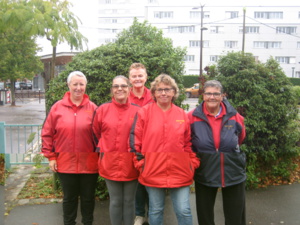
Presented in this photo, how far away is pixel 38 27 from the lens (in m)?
4.09

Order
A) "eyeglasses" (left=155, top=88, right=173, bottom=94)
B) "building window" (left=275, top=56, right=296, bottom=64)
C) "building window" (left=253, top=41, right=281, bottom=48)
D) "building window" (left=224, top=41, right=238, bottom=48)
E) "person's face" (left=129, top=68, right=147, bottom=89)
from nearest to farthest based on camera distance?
"eyeglasses" (left=155, top=88, right=173, bottom=94) → "person's face" (left=129, top=68, right=147, bottom=89) → "building window" (left=275, top=56, right=296, bottom=64) → "building window" (left=253, top=41, right=281, bottom=48) → "building window" (left=224, top=41, right=238, bottom=48)

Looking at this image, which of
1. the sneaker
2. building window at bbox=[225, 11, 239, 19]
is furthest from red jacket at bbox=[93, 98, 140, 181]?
building window at bbox=[225, 11, 239, 19]

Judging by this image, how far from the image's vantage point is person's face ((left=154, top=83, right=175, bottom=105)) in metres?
2.60

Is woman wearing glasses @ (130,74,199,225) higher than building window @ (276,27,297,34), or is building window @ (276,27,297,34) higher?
building window @ (276,27,297,34)

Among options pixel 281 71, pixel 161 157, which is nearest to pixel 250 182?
pixel 281 71

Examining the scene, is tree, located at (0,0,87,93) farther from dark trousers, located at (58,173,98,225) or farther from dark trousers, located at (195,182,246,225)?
dark trousers, located at (195,182,246,225)

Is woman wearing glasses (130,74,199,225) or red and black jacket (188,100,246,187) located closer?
woman wearing glasses (130,74,199,225)

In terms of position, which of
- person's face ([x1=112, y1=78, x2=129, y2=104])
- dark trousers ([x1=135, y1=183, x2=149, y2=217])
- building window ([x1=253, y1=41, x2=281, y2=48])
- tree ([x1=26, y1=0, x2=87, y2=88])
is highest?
building window ([x1=253, y1=41, x2=281, y2=48])

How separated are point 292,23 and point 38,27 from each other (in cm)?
3845

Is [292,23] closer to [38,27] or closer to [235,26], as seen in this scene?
[235,26]

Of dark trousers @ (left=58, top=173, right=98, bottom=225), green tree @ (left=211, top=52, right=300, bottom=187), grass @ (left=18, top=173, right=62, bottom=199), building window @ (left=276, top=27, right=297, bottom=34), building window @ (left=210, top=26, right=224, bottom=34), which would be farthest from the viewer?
building window @ (left=210, top=26, right=224, bottom=34)

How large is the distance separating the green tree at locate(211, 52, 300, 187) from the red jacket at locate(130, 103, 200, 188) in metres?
1.94

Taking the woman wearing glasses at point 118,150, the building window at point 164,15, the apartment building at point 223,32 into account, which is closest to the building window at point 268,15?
the apartment building at point 223,32

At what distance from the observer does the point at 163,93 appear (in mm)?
2600
